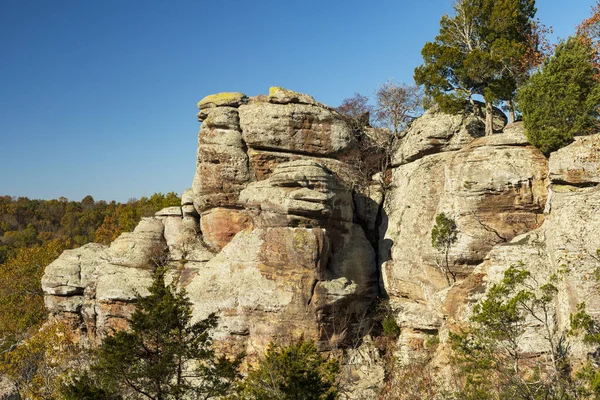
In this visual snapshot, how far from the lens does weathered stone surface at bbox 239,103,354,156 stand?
28781 mm

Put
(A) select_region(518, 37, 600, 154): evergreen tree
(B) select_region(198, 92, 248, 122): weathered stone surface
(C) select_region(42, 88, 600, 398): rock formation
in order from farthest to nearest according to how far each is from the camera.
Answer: (B) select_region(198, 92, 248, 122): weathered stone surface, (A) select_region(518, 37, 600, 154): evergreen tree, (C) select_region(42, 88, 600, 398): rock formation

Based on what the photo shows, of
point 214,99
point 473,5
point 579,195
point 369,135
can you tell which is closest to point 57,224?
point 214,99

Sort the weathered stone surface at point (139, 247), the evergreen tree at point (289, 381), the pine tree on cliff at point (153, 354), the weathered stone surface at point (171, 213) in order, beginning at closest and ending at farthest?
the evergreen tree at point (289, 381)
the pine tree on cliff at point (153, 354)
the weathered stone surface at point (139, 247)
the weathered stone surface at point (171, 213)

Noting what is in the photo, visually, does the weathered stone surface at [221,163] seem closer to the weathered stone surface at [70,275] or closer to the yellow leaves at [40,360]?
the weathered stone surface at [70,275]

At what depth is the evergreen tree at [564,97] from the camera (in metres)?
20.1

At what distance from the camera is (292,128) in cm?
2881

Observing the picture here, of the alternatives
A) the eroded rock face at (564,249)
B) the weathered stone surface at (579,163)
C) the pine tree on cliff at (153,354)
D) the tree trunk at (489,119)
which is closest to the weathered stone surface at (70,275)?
the pine tree on cliff at (153,354)

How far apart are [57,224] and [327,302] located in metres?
94.2

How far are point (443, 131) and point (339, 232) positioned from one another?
8553mm

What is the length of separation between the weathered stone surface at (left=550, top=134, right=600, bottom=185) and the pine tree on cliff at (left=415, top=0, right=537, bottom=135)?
21.0 ft

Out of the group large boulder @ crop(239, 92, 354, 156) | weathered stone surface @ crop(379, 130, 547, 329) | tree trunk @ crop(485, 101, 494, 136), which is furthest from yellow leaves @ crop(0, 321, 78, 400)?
tree trunk @ crop(485, 101, 494, 136)

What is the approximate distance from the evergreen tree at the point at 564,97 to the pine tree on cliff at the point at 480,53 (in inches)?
169

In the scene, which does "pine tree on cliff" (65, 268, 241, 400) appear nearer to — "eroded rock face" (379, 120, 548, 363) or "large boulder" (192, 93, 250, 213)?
"eroded rock face" (379, 120, 548, 363)

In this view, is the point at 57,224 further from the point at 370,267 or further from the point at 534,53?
the point at 534,53
